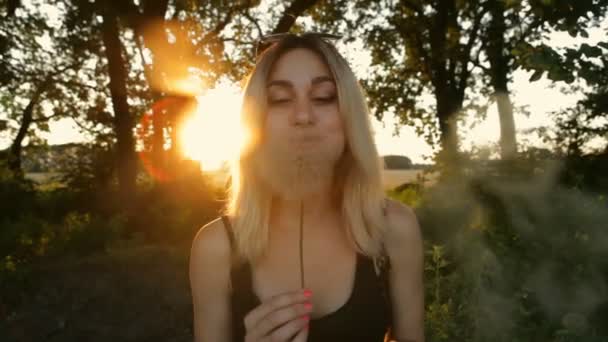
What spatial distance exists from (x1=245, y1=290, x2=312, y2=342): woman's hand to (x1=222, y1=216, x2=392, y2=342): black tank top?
36 cm

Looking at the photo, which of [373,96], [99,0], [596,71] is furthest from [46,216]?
[596,71]

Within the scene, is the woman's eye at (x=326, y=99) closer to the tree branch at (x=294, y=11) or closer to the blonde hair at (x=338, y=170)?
the blonde hair at (x=338, y=170)

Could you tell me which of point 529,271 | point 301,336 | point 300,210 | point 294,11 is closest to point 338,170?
point 300,210

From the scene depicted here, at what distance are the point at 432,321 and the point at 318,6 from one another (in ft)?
56.6

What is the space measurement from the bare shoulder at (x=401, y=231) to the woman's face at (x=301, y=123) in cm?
30

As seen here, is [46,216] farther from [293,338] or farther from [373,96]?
[293,338]

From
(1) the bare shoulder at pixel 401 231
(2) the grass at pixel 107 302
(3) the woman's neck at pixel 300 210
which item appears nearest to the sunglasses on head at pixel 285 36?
(3) the woman's neck at pixel 300 210

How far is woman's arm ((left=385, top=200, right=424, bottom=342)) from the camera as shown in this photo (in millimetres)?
2047

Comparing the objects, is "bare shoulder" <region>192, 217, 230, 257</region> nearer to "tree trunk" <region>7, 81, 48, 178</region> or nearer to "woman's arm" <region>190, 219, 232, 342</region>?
"woman's arm" <region>190, 219, 232, 342</region>

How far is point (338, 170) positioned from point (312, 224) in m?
0.23

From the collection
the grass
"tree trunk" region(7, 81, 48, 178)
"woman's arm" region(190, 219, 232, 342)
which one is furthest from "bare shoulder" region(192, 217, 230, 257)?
"tree trunk" region(7, 81, 48, 178)

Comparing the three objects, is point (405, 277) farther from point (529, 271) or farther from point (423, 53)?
point (423, 53)

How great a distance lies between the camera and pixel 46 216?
16562mm

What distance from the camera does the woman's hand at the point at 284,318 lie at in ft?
5.04
